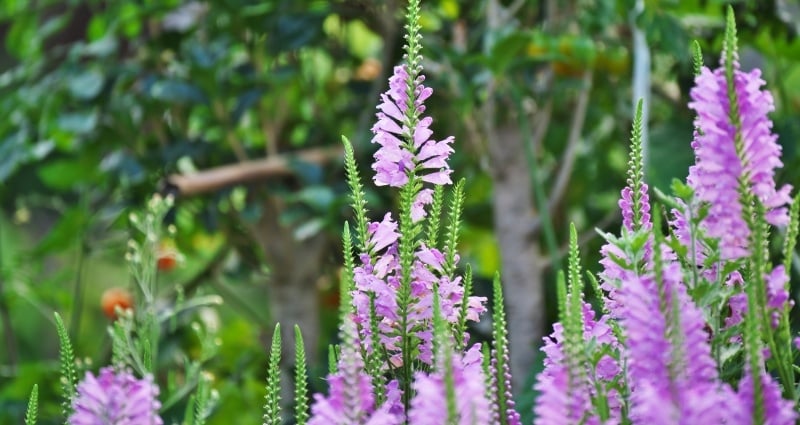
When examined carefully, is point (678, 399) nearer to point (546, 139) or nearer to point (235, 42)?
point (235, 42)

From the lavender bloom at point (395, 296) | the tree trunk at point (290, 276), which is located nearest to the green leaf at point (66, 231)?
the tree trunk at point (290, 276)

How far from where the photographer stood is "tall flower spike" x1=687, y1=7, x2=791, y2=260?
43cm

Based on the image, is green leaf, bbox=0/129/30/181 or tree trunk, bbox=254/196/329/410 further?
tree trunk, bbox=254/196/329/410

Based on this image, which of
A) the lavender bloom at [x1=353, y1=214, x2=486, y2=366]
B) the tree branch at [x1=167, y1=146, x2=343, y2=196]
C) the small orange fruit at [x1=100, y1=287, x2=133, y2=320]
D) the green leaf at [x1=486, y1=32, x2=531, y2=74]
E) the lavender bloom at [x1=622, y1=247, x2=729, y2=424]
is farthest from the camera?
the small orange fruit at [x1=100, y1=287, x2=133, y2=320]

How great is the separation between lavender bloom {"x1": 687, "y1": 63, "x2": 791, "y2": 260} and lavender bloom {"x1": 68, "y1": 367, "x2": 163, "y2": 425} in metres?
0.23

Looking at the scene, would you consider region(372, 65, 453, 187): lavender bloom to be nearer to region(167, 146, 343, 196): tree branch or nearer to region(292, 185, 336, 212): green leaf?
region(292, 185, 336, 212): green leaf

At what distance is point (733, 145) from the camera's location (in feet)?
1.41

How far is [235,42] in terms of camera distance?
178 cm

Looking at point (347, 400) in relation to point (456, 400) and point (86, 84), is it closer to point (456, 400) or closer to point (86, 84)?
point (456, 400)

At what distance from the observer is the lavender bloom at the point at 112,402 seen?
0.41 m

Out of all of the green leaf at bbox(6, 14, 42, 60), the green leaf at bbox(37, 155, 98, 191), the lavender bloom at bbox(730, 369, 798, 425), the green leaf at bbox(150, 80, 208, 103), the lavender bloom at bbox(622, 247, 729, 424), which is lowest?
the lavender bloom at bbox(730, 369, 798, 425)

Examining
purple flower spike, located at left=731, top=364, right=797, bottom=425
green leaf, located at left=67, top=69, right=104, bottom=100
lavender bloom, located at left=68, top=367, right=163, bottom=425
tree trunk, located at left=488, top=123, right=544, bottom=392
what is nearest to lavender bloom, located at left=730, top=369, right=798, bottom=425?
purple flower spike, located at left=731, top=364, right=797, bottom=425

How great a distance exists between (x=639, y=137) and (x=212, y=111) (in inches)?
49.2

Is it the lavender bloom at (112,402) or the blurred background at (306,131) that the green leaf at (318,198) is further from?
the lavender bloom at (112,402)
